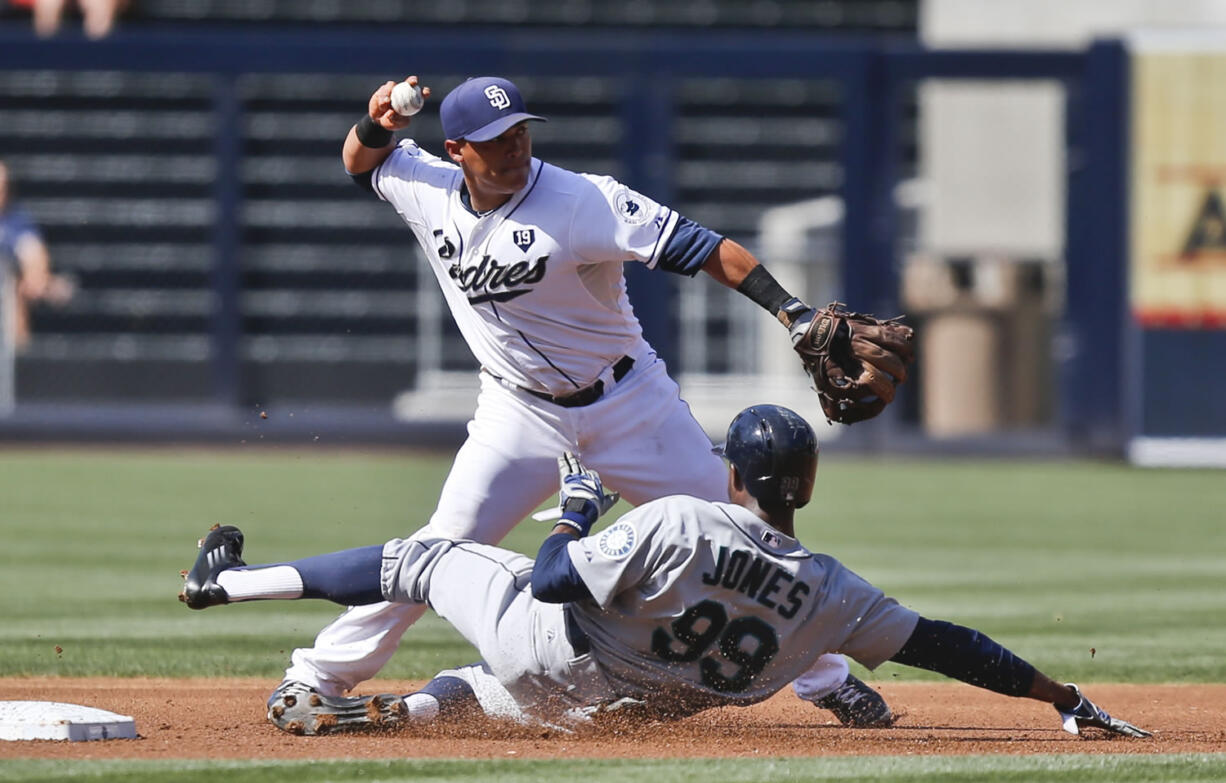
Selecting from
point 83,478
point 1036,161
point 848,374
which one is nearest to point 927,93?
point 1036,161

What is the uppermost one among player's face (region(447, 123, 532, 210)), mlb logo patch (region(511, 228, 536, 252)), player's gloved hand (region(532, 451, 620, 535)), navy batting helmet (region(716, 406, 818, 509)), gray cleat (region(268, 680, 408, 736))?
player's face (region(447, 123, 532, 210))

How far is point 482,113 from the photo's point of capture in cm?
490

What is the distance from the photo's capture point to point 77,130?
17141 millimetres

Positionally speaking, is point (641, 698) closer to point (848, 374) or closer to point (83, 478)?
point (848, 374)

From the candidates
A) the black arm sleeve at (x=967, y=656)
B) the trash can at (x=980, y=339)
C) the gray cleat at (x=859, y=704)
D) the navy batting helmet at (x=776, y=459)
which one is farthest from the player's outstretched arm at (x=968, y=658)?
the trash can at (x=980, y=339)

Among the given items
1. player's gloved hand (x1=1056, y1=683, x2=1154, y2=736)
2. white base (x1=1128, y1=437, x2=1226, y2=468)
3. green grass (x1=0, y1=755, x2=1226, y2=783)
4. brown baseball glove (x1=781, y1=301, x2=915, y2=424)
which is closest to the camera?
green grass (x1=0, y1=755, x2=1226, y2=783)

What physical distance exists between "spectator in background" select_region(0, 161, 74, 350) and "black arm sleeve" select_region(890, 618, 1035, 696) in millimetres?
13187

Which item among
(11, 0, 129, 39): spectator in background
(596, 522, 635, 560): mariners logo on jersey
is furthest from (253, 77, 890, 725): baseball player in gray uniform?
(11, 0, 129, 39): spectator in background

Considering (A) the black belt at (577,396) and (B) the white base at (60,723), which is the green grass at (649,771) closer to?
(B) the white base at (60,723)

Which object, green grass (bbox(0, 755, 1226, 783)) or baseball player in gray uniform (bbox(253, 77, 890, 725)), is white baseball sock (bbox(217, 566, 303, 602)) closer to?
baseball player in gray uniform (bbox(253, 77, 890, 725))

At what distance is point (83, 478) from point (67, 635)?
7.05 metres

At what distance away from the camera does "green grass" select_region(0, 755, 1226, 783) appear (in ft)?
13.1

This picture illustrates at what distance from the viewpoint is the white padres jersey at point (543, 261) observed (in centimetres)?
493

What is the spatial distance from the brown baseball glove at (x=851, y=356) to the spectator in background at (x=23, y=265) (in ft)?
41.7
